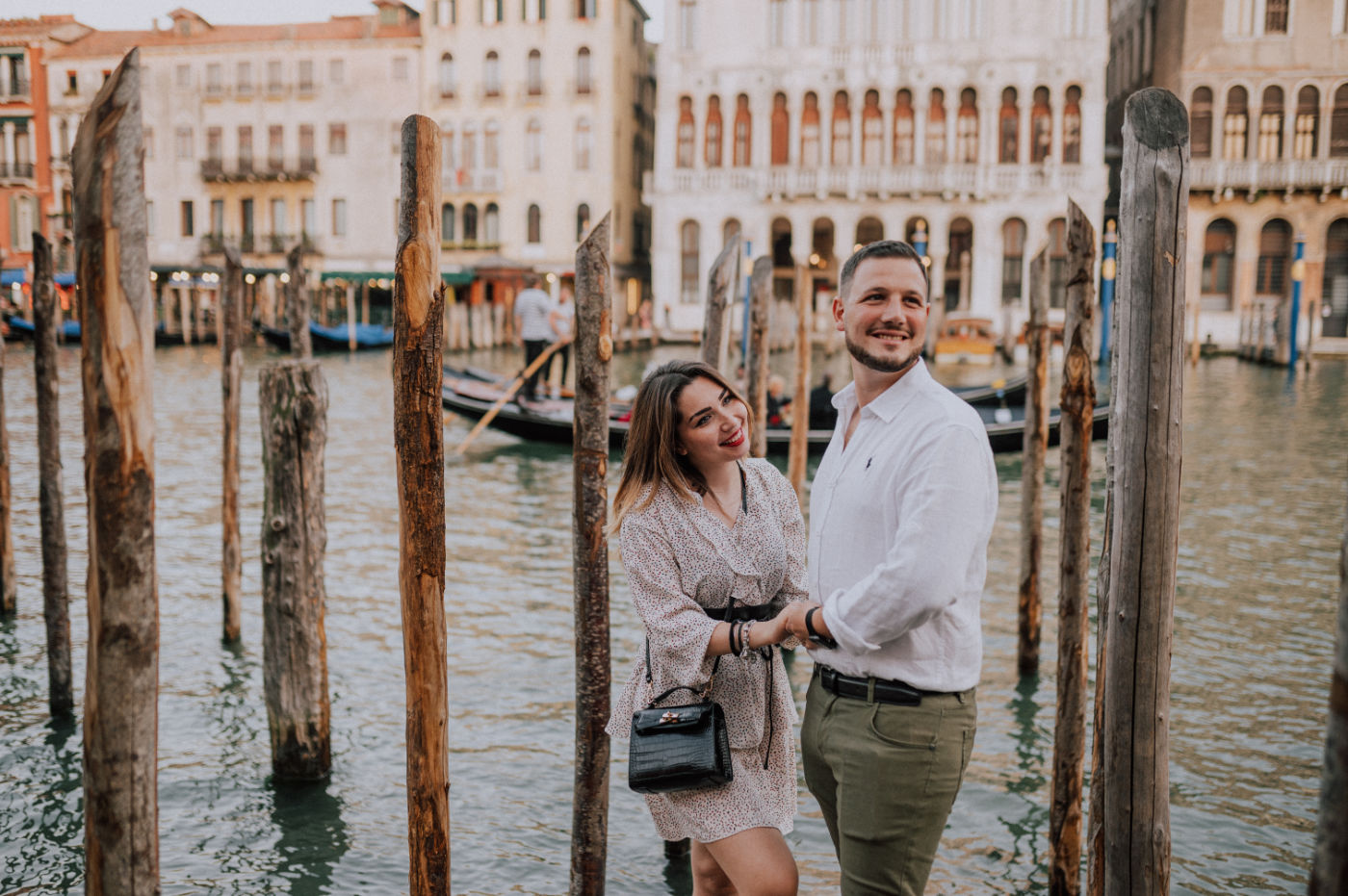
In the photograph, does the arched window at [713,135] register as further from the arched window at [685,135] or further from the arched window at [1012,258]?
the arched window at [1012,258]

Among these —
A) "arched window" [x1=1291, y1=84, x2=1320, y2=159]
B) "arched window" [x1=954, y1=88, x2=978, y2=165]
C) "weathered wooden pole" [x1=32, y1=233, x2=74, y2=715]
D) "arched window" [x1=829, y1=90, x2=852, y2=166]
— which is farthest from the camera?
"arched window" [x1=829, y1=90, x2=852, y2=166]

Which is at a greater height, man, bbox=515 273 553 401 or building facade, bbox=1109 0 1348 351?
building facade, bbox=1109 0 1348 351

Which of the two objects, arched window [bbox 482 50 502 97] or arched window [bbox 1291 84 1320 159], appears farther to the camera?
arched window [bbox 482 50 502 97]

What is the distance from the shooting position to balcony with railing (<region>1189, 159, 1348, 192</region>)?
2553 cm

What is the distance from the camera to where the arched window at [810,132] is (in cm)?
2867

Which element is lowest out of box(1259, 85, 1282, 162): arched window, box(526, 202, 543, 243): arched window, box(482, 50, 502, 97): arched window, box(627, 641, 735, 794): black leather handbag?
box(627, 641, 735, 794): black leather handbag

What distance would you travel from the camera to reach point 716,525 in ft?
6.95

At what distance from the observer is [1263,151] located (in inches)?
1044

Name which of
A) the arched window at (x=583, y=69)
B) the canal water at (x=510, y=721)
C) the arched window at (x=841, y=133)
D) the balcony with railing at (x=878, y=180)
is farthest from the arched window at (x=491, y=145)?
the canal water at (x=510, y=721)

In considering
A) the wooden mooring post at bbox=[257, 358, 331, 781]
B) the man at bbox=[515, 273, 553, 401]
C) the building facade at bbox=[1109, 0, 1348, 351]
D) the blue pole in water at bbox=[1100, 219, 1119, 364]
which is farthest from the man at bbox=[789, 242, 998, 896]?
the building facade at bbox=[1109, 0, 1348, 351]

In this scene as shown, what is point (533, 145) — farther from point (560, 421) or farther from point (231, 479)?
point (231, 479)

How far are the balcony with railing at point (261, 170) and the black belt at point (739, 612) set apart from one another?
3203 cm

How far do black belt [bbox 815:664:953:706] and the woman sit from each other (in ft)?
0.42

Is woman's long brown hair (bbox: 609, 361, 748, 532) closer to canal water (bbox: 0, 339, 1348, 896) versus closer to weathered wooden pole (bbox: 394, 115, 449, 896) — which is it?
weathered wooden pole (bbox: 394, 115, 449, 896)
